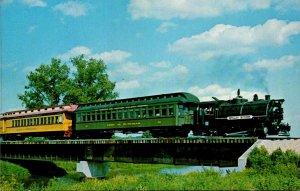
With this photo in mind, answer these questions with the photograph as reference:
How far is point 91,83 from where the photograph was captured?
69625 millimetres

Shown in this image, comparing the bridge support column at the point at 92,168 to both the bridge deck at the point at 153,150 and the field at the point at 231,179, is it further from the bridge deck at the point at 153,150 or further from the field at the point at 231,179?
the field at the point at 231,179

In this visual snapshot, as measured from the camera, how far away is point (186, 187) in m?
14.1

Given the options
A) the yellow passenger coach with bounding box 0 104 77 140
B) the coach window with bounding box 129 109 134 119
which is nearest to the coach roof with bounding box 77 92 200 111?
the coach window with bounding box 129 109 134 119

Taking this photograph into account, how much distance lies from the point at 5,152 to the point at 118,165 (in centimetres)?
1374

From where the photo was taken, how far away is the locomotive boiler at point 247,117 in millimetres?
24375

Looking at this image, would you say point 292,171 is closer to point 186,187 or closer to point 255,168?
point 255,168

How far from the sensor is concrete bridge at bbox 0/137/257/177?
2314 cm

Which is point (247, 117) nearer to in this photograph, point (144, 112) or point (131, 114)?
point (144, 112)

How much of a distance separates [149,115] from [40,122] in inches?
646

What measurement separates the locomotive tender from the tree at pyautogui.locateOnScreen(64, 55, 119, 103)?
2572cm

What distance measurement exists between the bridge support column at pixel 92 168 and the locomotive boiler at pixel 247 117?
1037cm

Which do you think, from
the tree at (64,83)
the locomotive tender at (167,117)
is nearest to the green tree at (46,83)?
the tree at (64,83)

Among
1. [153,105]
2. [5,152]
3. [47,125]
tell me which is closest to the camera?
[153,105]

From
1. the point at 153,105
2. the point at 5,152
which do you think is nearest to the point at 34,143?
the point at 5,152
